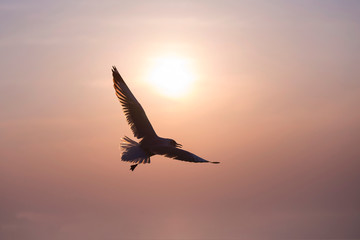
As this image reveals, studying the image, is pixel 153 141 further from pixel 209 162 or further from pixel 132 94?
pixel 209 162

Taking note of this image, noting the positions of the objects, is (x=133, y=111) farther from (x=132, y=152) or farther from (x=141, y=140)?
(x=132, y=152)

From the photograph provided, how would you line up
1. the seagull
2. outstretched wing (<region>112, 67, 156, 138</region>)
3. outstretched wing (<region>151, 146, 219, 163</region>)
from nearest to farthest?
outstretched wing (<region>151, 146, 219, 163</region>) → the seagull → outstretched wing (<region>112, 67, 156, 138</region>)

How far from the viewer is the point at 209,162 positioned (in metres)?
29.5

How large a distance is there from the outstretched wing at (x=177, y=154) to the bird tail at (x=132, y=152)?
0.92m

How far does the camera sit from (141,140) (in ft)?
117

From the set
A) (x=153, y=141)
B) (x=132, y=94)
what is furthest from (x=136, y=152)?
(x=132, y=94)

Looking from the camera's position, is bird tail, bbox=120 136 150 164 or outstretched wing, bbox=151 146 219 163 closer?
outstretched wing, bbox=151 146 219 163

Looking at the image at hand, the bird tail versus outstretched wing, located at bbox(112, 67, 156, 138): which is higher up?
outstretched wing, located at bbox(112, 67, 156, 138)

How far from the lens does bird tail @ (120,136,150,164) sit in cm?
3334

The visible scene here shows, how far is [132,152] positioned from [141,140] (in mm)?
1701

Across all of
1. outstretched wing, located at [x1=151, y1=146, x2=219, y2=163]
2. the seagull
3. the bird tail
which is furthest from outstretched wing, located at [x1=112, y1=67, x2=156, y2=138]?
outstretched wing, located at [x1=151, y1=146, x2=219, y2=163]

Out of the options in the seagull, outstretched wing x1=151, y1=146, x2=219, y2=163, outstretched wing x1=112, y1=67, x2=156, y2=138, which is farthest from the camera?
outstretched wing x1=112, y1=67, x2=156, y2=138

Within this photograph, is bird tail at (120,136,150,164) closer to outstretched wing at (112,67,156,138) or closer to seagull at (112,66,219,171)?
seagull at (112,66,219,171)

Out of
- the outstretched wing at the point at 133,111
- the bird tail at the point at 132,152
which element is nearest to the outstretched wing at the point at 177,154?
the bird tail at the point at 132,152
